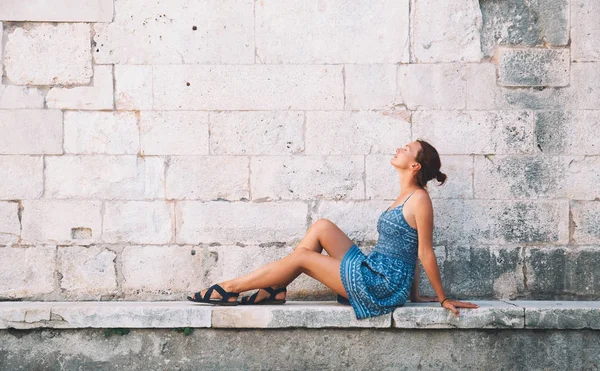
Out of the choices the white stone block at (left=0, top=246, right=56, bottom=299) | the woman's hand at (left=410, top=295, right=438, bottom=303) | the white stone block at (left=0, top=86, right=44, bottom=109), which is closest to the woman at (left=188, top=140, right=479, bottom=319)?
the woman's hand at (left=410, top=295, right=438, bottom=303)

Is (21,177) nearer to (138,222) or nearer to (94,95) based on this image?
(94,95)

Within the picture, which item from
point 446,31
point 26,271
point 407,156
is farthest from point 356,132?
point 26,271

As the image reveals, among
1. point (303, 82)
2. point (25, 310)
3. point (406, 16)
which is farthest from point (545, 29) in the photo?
point (25, 310)

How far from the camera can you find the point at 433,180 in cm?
514

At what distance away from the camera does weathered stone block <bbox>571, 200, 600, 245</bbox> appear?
5.07 metres

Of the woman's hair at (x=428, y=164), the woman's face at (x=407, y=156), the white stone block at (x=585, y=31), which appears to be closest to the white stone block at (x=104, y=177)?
the woman's face at (x=407, y=156)

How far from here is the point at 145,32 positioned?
5.14m

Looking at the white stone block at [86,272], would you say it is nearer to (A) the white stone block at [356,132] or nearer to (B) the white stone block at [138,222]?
(B) the white stone block at [138,222]

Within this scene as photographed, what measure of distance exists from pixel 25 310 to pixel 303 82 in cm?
258

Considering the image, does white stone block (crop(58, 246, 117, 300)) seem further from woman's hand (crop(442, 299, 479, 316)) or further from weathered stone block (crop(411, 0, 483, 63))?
weathered stone block (crop(411, 0, 483, 63))

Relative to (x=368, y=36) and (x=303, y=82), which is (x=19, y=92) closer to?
(x=303, y=82)

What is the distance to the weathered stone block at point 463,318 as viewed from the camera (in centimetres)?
445

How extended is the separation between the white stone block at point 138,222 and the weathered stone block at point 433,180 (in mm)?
1562

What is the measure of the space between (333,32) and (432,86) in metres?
0.86
